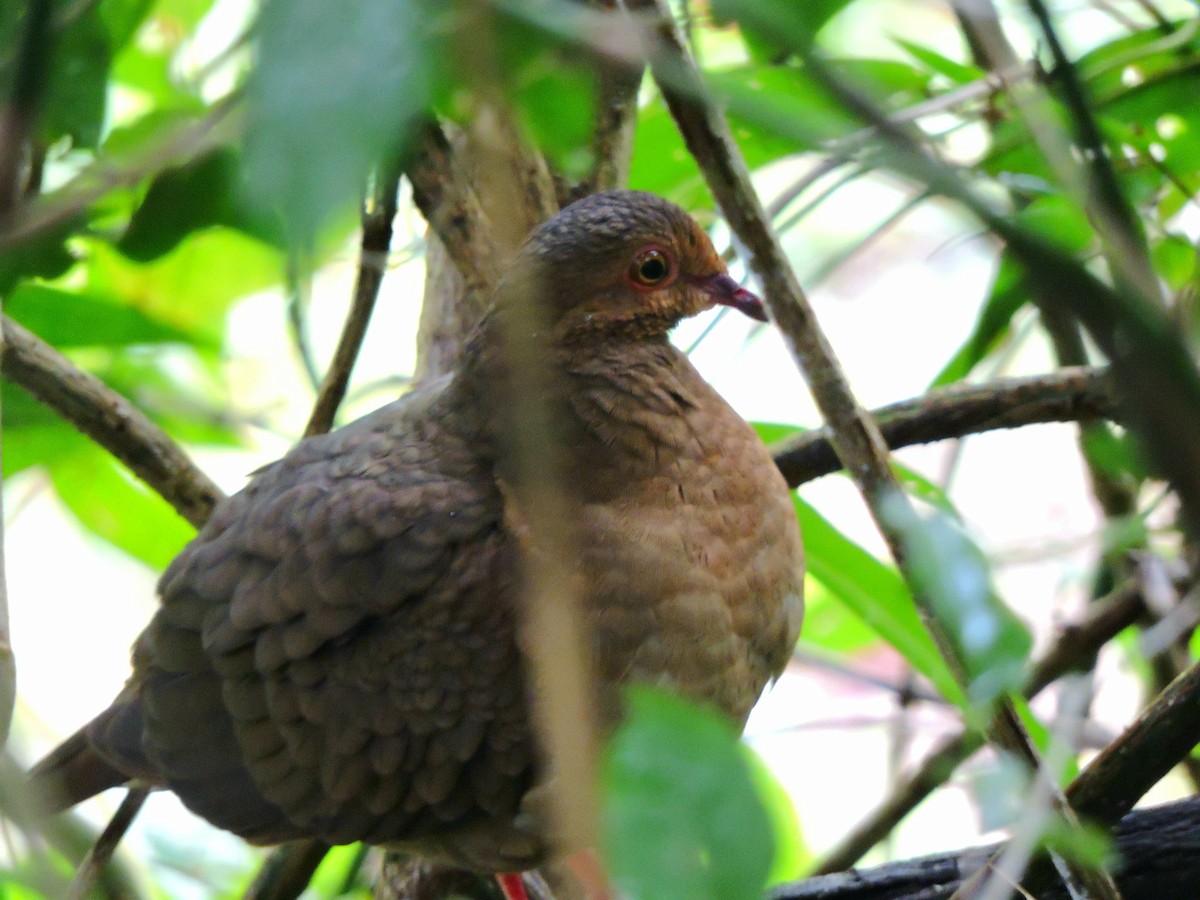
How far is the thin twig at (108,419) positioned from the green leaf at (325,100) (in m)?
1.52

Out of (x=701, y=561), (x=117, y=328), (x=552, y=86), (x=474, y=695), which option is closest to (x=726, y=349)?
(x=701, y=561)

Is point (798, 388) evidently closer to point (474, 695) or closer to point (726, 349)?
point (726, 349)

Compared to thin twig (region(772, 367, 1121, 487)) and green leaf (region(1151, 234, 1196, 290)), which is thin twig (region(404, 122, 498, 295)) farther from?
green leaf (region(1151, 234, 1196, 290))

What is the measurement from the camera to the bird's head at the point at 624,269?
1664mm

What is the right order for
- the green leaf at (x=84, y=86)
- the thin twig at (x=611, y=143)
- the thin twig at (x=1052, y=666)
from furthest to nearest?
Answer: the thin twig at (x=1052, y=666) → the thin twig at (x=611, y=143) → the green leaf at (x=84, y=86)

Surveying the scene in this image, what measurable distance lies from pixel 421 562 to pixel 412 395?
37 centimetres

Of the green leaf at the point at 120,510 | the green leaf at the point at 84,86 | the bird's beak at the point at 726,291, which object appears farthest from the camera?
the green leaf at the point at 120,510

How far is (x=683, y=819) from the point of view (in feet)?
1.50

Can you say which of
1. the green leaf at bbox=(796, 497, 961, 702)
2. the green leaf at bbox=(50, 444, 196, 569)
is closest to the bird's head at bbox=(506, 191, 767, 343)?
the green leaf at bbox=(796, 497, 961, 702)

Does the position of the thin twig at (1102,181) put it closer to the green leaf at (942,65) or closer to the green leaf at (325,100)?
the green leaf at (325,100)

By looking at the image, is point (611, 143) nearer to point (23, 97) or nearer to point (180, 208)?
point (180, 208)

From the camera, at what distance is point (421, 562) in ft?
5.25

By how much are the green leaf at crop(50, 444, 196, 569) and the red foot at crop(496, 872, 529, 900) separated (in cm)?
83

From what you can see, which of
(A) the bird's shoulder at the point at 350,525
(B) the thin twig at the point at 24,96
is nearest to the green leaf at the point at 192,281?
(A) the bird's shoulder at the point at 350,525
